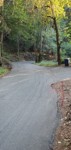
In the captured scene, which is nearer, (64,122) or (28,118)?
(64,122)

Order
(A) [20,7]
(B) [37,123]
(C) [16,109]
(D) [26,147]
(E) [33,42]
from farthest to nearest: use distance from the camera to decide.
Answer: (E) [33,42]
(A) [20,7]
(C) [16,109]
(B) [37,123]
(D) [26,147]

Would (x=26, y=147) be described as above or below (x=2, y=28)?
below

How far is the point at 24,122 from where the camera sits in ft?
36.9

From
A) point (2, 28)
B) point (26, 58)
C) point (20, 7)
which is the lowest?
point (26, 58)

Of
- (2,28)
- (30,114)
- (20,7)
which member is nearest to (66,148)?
(30,114)

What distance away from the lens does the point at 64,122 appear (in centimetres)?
1143

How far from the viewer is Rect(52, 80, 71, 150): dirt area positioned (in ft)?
30.1

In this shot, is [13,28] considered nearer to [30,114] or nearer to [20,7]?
[20,7]

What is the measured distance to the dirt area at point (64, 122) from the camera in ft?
30.1

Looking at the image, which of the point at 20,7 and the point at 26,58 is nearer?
the point at 20,7

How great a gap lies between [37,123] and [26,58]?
5161 centimetres

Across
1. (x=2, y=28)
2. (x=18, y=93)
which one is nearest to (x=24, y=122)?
(x=18, y=93)

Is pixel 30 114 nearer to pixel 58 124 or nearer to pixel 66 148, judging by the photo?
pixel 58 124

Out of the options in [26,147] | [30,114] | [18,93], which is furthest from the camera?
[18,93]
